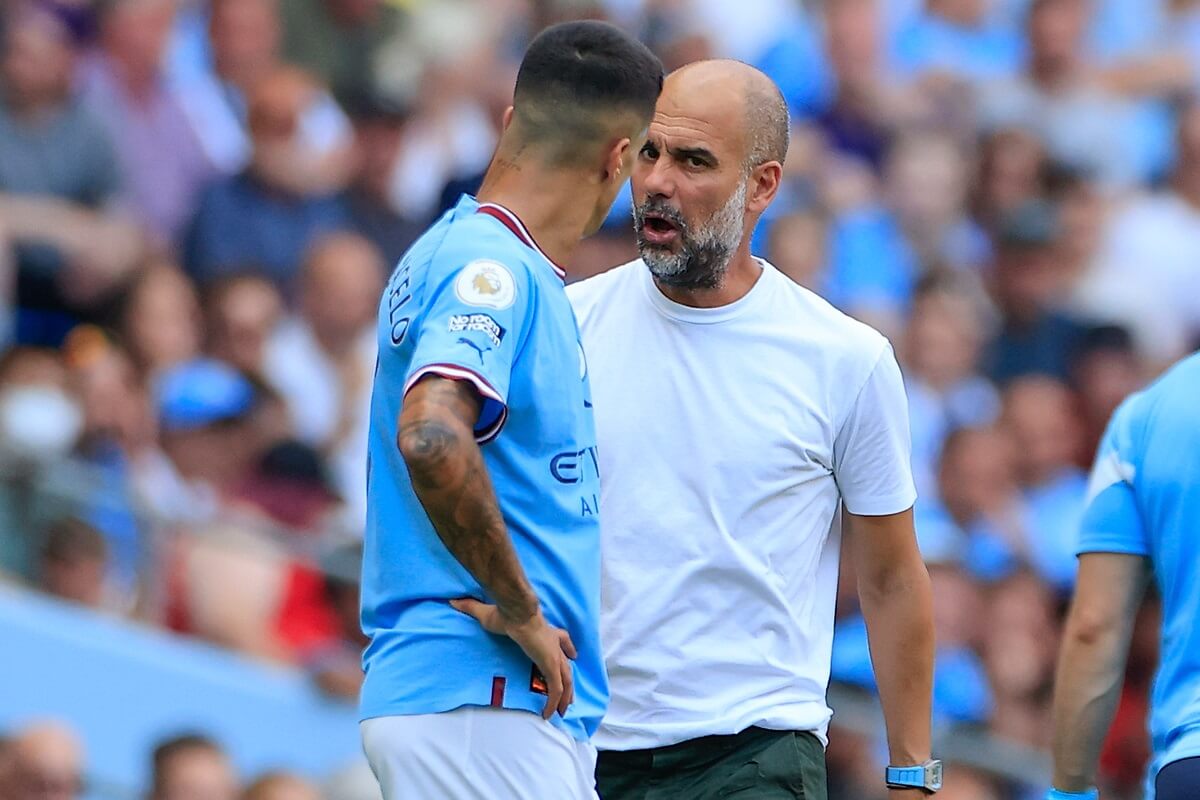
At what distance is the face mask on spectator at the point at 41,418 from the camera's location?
24.1 ft

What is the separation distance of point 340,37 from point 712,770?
251 inches

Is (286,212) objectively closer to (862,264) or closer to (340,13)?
(340,13)

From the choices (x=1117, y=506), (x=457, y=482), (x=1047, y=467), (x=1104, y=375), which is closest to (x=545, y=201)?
(x=457, y=482)

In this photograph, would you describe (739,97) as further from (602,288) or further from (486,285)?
(486,285)

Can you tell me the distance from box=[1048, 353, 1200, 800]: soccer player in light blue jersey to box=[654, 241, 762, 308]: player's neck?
0.94m

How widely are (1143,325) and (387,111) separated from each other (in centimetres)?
448

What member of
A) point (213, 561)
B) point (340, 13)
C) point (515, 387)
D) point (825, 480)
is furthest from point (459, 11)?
point (515, 387)

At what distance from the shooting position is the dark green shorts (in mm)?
4477

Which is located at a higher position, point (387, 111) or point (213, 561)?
point (387, 111)

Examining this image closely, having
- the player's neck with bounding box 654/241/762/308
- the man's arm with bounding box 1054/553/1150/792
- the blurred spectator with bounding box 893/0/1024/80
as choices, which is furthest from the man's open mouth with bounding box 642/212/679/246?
the blurred spectator with bounding box 893/0/1024/80

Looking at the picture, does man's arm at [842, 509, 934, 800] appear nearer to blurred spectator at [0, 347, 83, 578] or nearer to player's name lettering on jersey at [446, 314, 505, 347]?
player's name lettering on jersey at [446, 314, 505, 347]

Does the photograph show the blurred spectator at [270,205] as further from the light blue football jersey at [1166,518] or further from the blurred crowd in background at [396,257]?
the light blue football jersey at [1166,518]

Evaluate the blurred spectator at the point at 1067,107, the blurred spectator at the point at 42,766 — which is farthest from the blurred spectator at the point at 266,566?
the blurred spectator at the point at 1067,107

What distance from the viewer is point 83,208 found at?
815 cm
